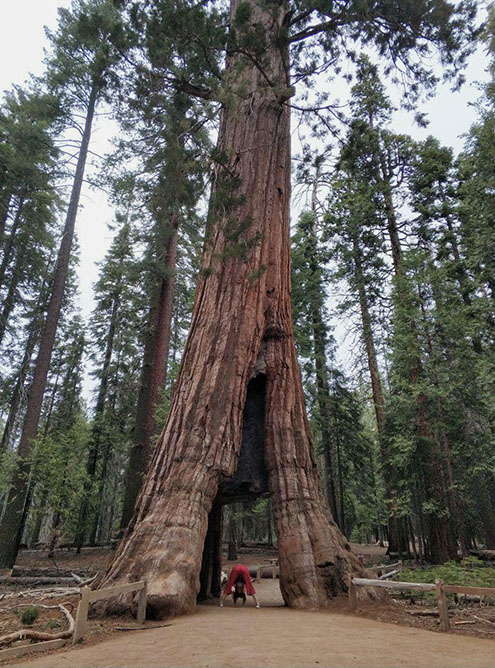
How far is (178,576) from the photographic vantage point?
4895 millimetres

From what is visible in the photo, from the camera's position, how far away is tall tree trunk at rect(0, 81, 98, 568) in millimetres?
11469

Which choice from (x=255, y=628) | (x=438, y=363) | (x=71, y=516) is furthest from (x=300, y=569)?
(x=71, y=516)

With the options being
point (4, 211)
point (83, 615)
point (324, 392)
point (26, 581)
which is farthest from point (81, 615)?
point (4, 211)

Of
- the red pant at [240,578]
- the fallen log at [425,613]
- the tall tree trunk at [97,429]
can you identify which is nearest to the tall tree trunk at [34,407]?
the tall tree trunk at [97,429]

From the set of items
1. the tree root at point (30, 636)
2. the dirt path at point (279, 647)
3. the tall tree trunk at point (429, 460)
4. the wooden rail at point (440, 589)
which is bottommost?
the tree root at point (30, 636)

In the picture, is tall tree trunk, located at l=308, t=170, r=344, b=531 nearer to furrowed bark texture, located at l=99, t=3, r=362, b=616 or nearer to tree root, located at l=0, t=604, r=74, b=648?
furrowed bark texture, located at l=99, t=3, r=362, b=616

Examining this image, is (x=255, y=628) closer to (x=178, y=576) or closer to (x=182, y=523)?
(x=178, y=576)

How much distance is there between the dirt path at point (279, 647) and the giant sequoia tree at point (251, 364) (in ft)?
3.27

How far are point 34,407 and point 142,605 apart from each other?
9.94m

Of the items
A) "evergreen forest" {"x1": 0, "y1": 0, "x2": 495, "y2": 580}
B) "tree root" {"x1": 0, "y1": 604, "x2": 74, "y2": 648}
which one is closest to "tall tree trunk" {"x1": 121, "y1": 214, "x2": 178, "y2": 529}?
"evergreen forest" {"x1": 0, "y1": 0, "x2": 495, "y2": 580}

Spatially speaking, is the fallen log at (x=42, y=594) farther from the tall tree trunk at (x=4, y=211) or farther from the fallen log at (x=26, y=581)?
the tall tree trunk at (x=4, y=211)

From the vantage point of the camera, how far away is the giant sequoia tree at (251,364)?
5543mm

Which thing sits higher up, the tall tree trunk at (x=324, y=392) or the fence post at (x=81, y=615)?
the tall tree trunk at (x=324, y=392)

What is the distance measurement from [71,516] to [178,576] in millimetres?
10864
